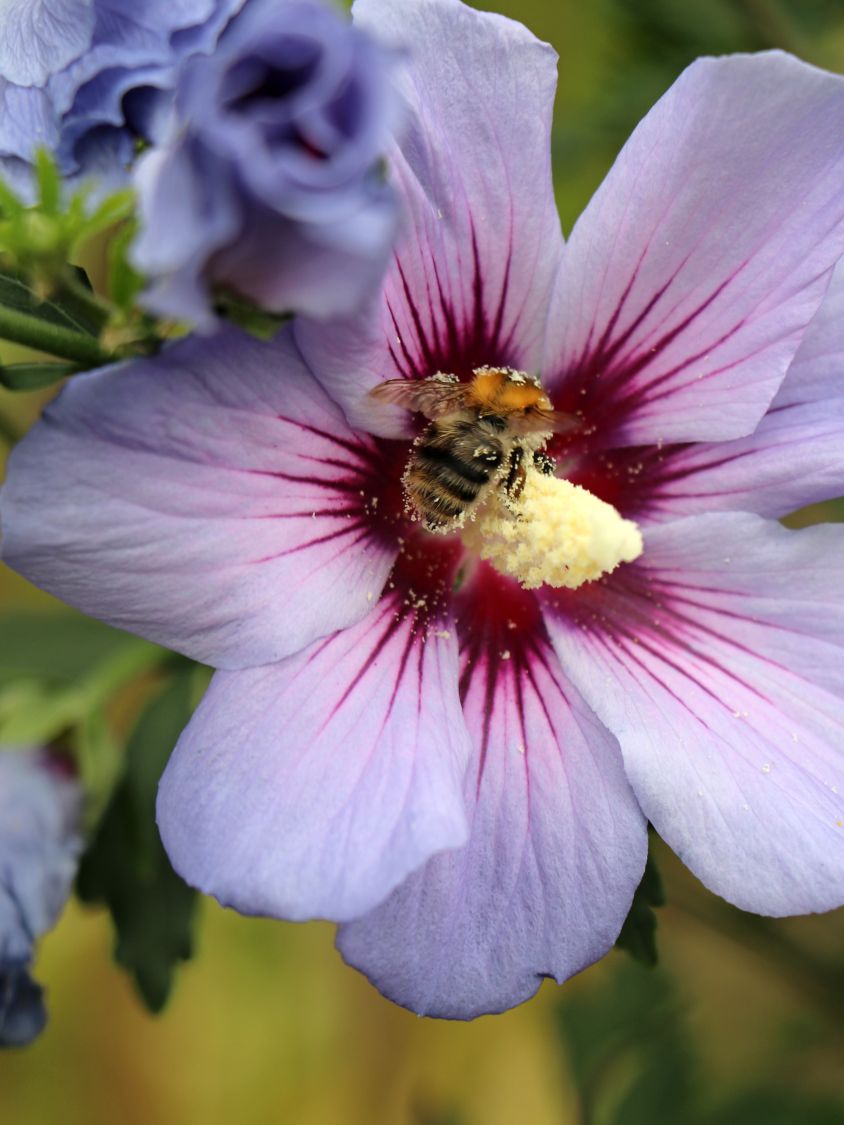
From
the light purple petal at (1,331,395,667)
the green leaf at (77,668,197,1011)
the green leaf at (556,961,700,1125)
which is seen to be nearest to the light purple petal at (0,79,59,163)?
the light purple petal at (1,331,395,667)

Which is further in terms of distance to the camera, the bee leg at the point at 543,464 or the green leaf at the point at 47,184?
the bee leg at the point at 543,464

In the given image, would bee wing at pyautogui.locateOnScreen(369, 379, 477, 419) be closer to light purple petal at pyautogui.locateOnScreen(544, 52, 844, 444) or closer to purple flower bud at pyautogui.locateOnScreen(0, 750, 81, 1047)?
light purple petal at pyautogui.locateOnScreen(544, 52, 844, 444)

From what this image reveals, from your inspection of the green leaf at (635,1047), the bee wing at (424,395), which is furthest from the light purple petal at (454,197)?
the green leaf at (635,1047)

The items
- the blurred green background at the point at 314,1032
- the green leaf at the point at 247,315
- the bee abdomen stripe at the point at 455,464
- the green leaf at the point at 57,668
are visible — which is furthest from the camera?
the blurred green background at the point at 314,1032

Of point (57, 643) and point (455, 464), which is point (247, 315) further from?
point (57, 643)

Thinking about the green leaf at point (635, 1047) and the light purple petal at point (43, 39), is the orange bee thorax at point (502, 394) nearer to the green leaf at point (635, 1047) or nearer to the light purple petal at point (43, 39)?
the light purple petal at point (43, 39)
